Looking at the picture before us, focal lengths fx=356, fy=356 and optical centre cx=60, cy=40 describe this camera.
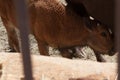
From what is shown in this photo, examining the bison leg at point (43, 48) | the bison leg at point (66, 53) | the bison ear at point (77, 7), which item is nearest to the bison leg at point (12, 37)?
the bison leg at point (43, 48)

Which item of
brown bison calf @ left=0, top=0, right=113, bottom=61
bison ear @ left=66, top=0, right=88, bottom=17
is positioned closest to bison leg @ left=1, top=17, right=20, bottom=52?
brown bison calf @ left=0, top=0, right=113, bottom=61

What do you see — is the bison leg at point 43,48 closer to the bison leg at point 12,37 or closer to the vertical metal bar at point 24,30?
the bison leg at point 12,37

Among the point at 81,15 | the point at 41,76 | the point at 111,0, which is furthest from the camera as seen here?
the point at 81,15

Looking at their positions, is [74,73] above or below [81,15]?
below

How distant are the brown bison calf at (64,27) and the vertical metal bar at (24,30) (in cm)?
266

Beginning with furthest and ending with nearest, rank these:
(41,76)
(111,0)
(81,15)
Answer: (81,15), (111,0), (41,76)

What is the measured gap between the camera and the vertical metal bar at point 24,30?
0.90m

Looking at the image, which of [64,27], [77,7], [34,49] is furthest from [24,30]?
[34,49]

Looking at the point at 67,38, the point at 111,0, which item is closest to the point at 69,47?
the point at 67,38

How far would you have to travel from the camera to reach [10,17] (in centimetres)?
428

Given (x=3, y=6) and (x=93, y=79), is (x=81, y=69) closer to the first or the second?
(x=93, y=79)

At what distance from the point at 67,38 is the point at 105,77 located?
1920 mm

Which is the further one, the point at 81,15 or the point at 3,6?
the point at 3,6

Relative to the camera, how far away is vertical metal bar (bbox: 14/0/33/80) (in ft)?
2.96
